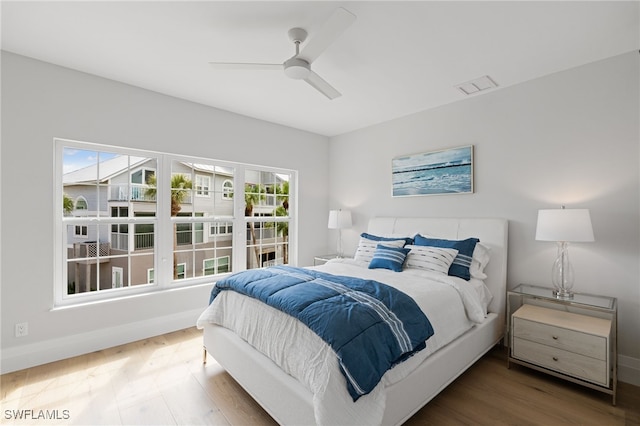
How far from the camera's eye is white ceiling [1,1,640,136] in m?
1.90

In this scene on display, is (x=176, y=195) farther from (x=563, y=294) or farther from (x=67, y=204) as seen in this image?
(x=563, y=294)

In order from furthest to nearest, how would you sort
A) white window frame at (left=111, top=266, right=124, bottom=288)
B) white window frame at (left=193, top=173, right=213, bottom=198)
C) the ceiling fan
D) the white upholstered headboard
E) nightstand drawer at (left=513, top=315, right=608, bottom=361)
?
white window frame at (left=193, top=173, right=213, bottom=198)
white window frame at (left=111, top=266, right=124, bottom=288)
the white upholstered headboard
nightstand drawer at (left=513, top=315, right=608, bottom=361)
the ceiling fan

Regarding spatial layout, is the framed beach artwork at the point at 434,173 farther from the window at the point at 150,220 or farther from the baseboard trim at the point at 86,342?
the baseboard trim at the point at 86,342

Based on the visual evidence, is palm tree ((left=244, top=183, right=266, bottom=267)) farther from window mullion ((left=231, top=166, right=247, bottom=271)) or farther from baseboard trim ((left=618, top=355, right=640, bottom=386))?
baseboard trim ((left=618, top=355, right=640, bottom=386))

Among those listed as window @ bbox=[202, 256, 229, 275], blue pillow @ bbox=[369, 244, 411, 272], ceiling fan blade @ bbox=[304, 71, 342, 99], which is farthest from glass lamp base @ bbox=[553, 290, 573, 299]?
window @ bbox=[202, 256, 229, 275]

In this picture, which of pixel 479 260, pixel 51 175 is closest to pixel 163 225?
pixel 51 175

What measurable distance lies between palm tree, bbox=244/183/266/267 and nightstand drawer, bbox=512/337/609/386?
3.11m

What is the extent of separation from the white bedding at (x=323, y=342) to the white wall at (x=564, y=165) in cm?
93

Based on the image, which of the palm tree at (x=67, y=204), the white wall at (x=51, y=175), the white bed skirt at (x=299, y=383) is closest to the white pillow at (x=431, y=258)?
the white bed skirt at (x=299, y=383)

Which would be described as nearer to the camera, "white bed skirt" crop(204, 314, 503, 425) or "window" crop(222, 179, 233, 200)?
"white bed skirt" crop(204, 314, 503, 425)

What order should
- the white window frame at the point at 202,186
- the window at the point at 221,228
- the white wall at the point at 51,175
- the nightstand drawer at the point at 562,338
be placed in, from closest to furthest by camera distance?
the nightstand drawer at the point at 562,338
the white wall at the point at 51,175
the white window frame at the point at 202,186
the window at the point at 221,228

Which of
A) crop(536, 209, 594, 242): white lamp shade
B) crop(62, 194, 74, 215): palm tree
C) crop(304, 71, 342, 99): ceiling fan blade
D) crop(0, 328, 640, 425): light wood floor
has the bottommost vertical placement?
crop(0, 328, 640, 425): light wood floor

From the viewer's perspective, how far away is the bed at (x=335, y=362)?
1.49 metres

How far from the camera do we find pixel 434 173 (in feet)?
11.7
